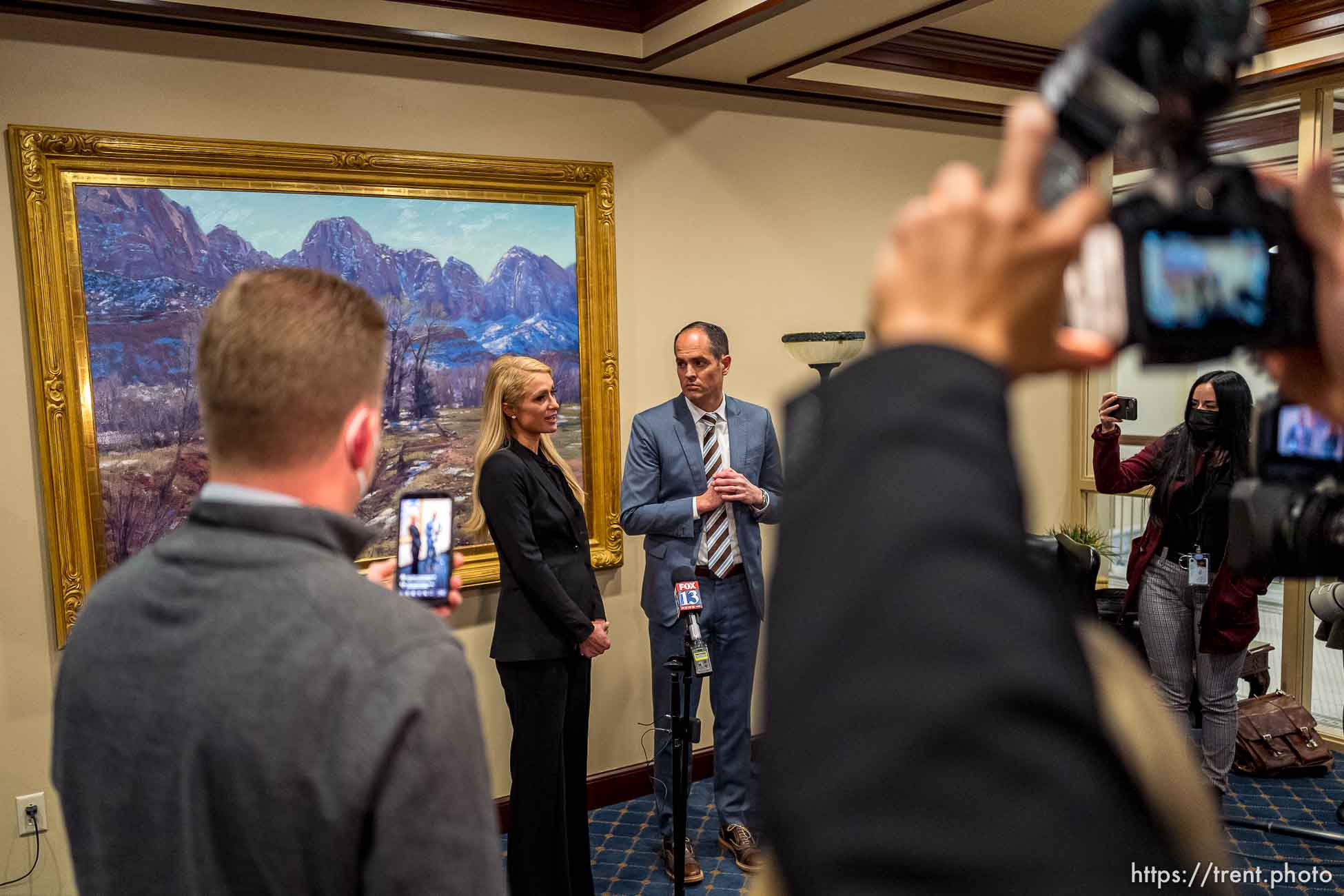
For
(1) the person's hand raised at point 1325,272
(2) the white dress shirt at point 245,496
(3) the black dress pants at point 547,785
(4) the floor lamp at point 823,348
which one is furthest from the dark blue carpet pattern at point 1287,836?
(2) the white dress shirt at point 245,496

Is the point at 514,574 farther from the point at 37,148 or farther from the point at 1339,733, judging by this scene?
the point at 1339,733

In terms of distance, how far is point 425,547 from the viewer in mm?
2324

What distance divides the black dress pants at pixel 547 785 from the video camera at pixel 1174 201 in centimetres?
293

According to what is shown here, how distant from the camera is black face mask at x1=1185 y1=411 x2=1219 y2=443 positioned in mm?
3771

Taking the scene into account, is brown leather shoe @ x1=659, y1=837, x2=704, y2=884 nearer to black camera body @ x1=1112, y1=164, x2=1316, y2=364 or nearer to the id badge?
the id badge

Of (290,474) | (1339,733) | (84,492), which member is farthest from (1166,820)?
(1339,733)

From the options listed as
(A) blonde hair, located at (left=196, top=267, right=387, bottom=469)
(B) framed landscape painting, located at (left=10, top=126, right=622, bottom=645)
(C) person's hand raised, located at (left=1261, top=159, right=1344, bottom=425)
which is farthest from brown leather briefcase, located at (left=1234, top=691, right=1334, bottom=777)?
→ (A) blonde hair, located at (left=196, top=267, right=387, bottom=469)

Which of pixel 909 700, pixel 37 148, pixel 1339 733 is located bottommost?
pixel 1339 733

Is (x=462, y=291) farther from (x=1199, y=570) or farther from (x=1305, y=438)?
(x=1305, y=438)

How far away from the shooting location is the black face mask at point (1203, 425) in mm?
3771

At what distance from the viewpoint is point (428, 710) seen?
961mm

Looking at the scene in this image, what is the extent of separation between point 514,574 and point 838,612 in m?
3.00

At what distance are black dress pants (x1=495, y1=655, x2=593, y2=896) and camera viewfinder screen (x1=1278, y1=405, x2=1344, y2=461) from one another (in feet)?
8.91

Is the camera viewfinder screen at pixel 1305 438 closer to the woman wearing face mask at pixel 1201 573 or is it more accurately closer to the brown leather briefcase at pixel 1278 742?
the woman wearing face mask at pixel 1201 573
